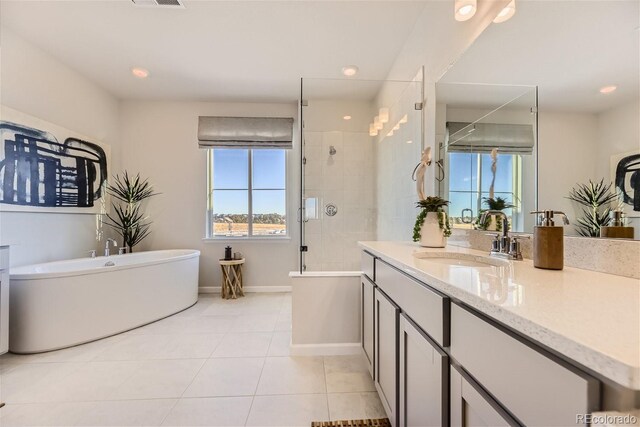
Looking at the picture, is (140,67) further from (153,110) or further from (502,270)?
(502,270)

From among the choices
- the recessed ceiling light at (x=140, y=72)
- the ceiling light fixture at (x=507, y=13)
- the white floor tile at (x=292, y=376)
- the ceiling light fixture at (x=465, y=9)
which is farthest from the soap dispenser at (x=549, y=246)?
the recessed ceiling light at (x=140, y=72)

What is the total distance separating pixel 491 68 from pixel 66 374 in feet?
10.5

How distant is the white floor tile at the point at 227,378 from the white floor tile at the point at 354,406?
508 mm

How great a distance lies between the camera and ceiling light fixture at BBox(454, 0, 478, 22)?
4.86 feet

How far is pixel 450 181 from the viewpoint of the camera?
178 centimetres

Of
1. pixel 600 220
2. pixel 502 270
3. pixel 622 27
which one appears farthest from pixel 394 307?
pixel 622 27

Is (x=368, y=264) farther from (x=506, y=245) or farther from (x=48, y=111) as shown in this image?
(x=48, y=111)

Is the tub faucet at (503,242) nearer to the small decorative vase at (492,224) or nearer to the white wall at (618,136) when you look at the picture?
the small decorative vase at (492,224)

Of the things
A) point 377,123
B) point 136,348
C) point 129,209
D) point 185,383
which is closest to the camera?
point 185,383

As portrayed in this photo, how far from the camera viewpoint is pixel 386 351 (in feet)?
4.33

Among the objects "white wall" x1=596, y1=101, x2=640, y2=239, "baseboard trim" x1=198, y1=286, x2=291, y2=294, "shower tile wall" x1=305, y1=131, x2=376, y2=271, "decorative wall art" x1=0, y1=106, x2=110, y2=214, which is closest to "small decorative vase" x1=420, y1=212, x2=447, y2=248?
"white wall" x1=596, y1=101, x2=640, y2=239

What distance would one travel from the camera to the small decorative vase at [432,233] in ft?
5.29

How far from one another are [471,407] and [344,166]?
8.99 ft

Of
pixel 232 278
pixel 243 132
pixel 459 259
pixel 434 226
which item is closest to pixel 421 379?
pixel 459 259
